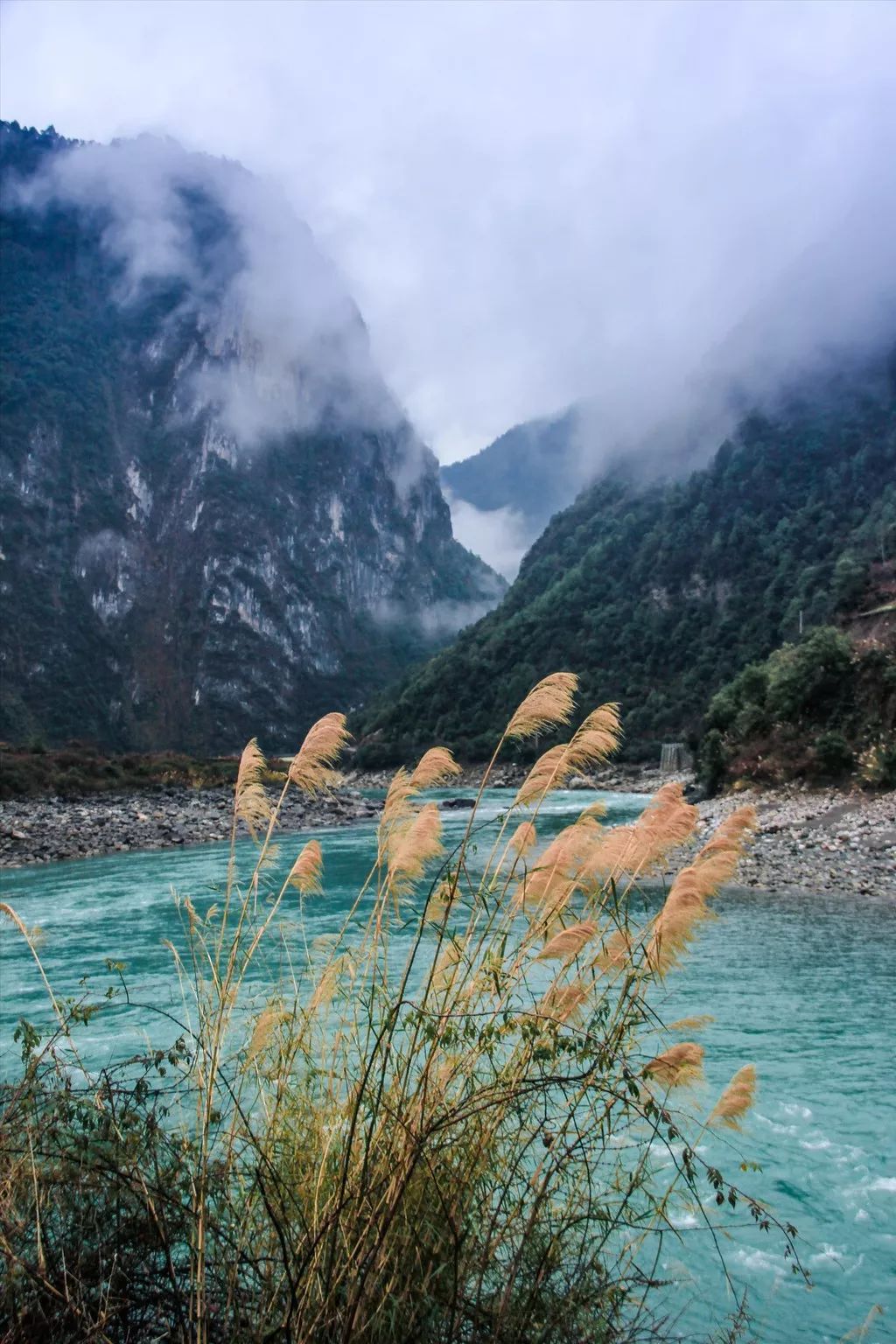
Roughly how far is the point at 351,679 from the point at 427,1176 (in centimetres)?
15948

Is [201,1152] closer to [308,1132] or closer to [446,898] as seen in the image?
[308,1132]

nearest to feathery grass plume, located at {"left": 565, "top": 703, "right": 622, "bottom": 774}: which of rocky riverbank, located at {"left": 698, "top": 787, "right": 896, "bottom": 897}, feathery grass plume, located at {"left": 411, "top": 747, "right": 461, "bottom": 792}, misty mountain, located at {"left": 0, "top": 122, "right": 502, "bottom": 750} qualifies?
feathery grass plume, located at {"left": 411, "top": 747, "right": 461, "bottom": 792}

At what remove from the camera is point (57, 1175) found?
10.0ft

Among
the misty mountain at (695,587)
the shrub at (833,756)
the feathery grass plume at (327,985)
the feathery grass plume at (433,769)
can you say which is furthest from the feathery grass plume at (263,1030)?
the misty mountain at (695,587)

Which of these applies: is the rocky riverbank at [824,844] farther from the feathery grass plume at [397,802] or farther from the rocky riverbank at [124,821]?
the rocky riverbank at [124,821]

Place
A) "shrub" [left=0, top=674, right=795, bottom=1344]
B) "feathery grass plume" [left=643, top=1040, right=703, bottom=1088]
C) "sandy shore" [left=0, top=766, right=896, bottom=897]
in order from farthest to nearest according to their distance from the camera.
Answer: "sandy shore" [left=0, top=766, right=896, bottom=897] < "feathery grass plume" [left=643, top=1040, right=703, bottom=1088] < "shrub" [left=0, top=674, right=795, bottom=1344]

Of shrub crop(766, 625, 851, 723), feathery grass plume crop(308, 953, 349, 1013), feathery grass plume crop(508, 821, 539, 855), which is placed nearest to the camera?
feathery grass plume crop(508, 821, 539, 855)

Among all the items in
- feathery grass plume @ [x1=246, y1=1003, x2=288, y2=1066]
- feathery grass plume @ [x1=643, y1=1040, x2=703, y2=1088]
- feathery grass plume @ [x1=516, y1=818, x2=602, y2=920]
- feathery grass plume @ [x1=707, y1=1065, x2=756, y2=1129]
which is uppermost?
feathery grass plume @ [x1=516, y1=818, x2=602, y2=920]

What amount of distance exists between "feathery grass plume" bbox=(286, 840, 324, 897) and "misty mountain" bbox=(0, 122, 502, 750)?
110 metres

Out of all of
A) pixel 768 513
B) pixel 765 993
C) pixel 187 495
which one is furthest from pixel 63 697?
pixel 765 993

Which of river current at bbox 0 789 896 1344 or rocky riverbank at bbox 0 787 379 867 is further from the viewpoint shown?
rocky riverbank at bbox 0 787 379 867

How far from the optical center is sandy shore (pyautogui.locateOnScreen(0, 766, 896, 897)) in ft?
57.3

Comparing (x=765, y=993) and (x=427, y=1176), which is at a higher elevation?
(x=427, y=1176)

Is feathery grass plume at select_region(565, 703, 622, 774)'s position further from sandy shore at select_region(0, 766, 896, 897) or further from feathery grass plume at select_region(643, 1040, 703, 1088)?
sandy shore at select_region(0, 766, 896, 897)
